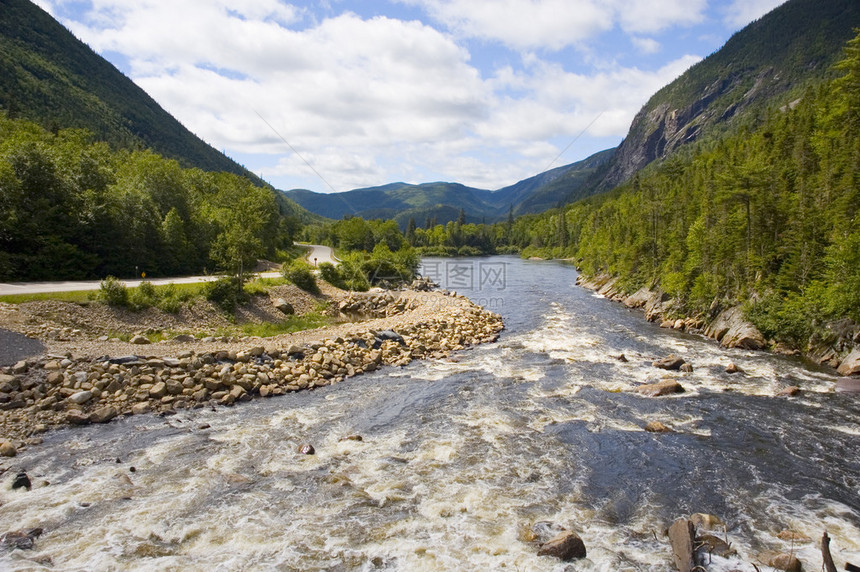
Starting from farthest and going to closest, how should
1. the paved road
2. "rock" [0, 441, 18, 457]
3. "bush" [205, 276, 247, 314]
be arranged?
the paved road → "bush" [205, 276, 247, 314] → "rock" [0, 441, 18, 457]

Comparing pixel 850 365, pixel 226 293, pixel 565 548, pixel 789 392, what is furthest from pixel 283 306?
pixel 850 365

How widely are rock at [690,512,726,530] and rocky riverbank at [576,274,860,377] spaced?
16129 millimetres

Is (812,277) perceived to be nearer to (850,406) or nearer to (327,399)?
(850,406)

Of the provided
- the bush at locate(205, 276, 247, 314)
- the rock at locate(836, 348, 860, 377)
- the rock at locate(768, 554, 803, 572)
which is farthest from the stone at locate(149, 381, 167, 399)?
the rock at locate(836, 348, 860, 377)

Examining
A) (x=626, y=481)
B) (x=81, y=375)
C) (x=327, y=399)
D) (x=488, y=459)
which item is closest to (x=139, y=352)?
(x=81, y=375)

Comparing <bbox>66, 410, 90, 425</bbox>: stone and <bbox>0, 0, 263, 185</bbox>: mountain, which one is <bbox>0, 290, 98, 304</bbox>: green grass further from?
<bbox>0, 0, 263, 185</bbox>: mountain

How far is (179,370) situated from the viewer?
1703cm

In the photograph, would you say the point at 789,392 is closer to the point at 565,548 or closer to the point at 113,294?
the point at 565,548

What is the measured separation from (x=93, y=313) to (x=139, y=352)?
19.2 ft

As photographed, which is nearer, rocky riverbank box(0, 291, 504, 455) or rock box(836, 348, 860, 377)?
rocky riverbank box(0, 291, 504, 455)

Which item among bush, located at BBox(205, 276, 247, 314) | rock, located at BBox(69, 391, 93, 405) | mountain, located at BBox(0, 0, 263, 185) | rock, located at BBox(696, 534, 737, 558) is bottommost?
rock, located at BBox(696, 534, 737, 558)

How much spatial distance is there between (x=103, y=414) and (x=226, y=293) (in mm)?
14937

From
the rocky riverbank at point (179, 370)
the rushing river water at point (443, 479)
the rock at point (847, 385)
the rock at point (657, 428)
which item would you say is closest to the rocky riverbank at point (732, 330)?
the rock at point (847, 385)

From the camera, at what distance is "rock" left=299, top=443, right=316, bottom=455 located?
12.3 metres
